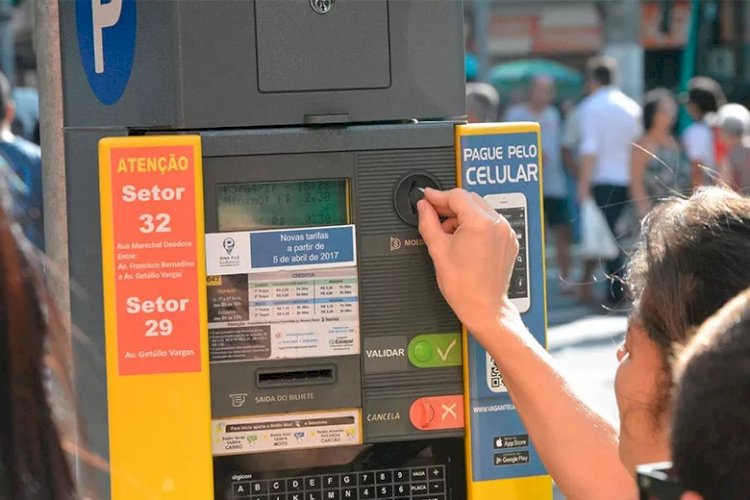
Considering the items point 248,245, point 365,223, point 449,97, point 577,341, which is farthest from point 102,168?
point 577,341

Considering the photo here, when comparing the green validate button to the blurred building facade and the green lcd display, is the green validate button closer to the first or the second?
the green lcd display

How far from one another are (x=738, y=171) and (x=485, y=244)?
7.03 m

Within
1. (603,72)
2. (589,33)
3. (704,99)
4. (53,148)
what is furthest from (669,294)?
(589,33)

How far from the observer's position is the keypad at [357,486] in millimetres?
2010

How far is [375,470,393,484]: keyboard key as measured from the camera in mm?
2039

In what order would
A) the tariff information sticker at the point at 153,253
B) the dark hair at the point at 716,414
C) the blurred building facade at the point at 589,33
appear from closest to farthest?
the dark hair at the point at 716,414 → the tariff information sticker at the point at 153,253 → the blurred building facade at the point at 589,33

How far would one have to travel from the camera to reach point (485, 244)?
6.61 feet

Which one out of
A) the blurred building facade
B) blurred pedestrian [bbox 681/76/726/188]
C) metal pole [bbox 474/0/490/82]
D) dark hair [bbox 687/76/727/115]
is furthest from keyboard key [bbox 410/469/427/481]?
the blurred building facade

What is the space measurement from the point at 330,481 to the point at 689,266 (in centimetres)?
61

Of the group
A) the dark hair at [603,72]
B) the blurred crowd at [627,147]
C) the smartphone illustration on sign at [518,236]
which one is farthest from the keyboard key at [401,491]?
the dark hair at [603,72]

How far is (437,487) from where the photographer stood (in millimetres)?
2059

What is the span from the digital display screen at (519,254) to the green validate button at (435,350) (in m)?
0.12

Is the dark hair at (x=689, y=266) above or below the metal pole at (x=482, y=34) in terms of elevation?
below

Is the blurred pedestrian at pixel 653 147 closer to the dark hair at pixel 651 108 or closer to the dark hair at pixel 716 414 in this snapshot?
the dark hair at pixel 651 108
